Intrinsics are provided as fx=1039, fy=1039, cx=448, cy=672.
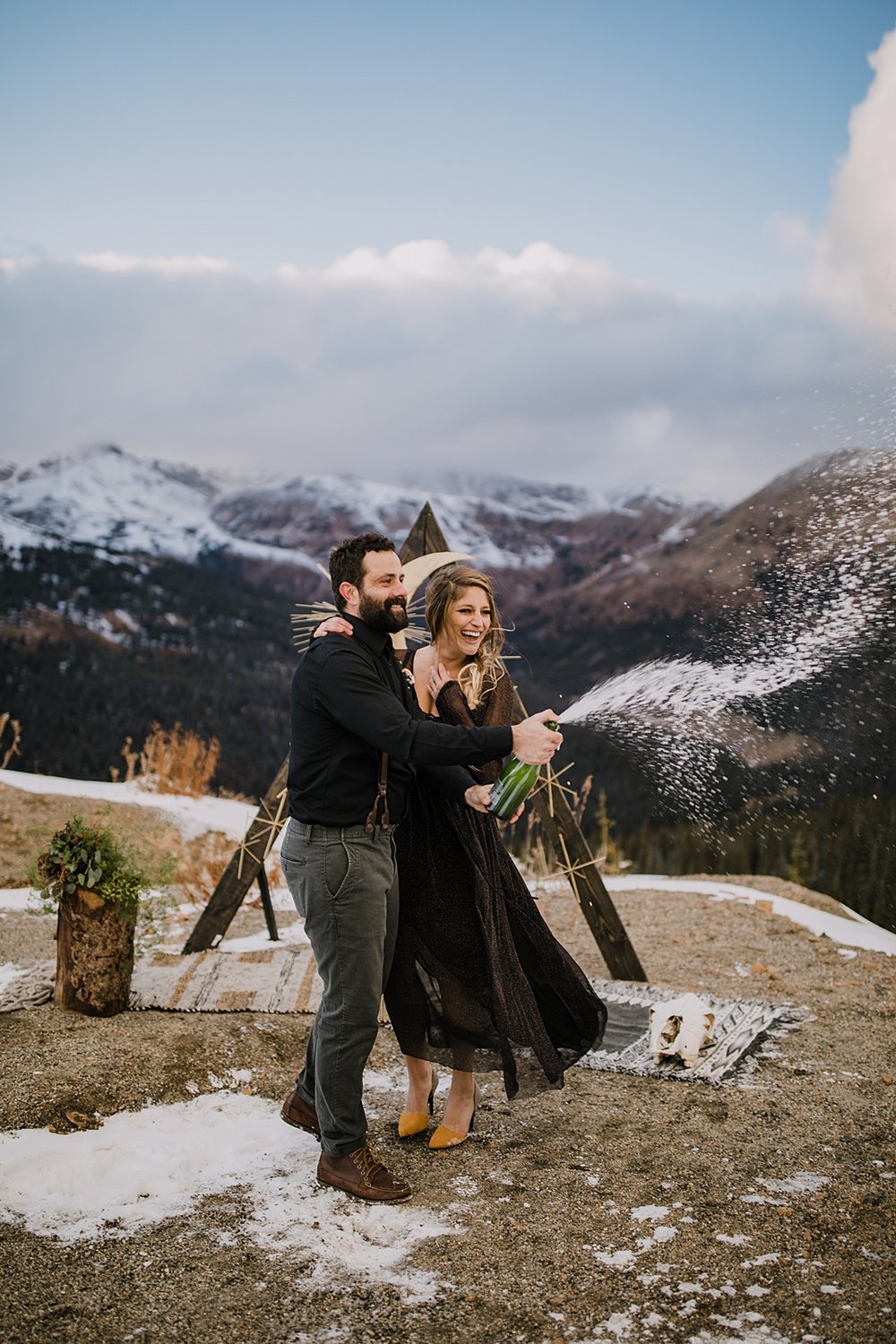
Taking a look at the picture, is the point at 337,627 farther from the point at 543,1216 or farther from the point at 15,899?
the point at 15,899

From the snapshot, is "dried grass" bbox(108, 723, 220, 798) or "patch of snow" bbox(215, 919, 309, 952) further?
"dried grass" bbox(108, 723, 220, 798)

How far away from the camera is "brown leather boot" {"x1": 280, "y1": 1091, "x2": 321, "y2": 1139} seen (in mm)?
3193

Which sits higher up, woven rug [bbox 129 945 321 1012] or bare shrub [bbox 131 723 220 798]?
bare shrub [bbox 131 723 220 798]

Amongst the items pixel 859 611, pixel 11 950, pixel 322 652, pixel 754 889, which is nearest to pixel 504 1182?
pixel 322 652

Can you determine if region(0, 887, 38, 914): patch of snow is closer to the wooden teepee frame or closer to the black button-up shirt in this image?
the wooden teepee frame

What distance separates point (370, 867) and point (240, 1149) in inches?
43.7

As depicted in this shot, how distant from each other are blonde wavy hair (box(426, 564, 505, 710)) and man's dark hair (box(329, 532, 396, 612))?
Result: 1.23ft

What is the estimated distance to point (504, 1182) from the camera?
3027mm

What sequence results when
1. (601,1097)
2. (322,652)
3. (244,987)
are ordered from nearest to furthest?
(322,652), (601,1097), (244,987)

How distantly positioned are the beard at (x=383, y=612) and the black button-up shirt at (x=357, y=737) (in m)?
0.03

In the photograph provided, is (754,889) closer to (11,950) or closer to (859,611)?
(859,611)

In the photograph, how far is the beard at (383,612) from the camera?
2.89 meters

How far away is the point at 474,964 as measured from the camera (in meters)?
3.16

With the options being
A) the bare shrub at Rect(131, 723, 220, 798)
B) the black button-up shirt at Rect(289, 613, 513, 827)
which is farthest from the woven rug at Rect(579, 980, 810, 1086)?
the bare shrub at Rect(131, 723, 220, 798)
